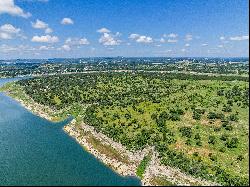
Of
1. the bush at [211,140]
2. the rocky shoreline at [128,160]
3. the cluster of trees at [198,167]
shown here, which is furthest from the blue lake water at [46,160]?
the bush at [211,140]

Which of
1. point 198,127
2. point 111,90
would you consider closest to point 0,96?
point 111,90

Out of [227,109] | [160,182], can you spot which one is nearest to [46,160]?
[160,182]

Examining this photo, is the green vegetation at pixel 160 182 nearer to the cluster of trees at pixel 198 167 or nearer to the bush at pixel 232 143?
the cluster of trees at pixel 198 167

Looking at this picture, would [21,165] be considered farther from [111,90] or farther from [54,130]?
[111,90]

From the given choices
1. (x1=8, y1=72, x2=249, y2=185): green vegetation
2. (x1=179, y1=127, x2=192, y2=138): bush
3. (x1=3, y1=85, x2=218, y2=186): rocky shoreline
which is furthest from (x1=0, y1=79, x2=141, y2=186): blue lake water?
(x1=179, y1=127, x2=192, y2=138): bush

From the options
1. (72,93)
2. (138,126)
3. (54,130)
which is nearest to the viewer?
(138,126)

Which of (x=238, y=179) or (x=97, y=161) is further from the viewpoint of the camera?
(x=97, y=161)

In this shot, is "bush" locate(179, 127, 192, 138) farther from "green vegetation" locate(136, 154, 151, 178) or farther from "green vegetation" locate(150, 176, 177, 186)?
"green vegetation" locate(150, 176, 177, 186)

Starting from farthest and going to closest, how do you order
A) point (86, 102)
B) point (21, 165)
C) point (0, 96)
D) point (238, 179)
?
point (0, 96) → point (86, 102) → point (21, 165) → point (238, 179)

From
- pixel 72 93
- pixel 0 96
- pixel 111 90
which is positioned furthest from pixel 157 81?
pixel 0 96
